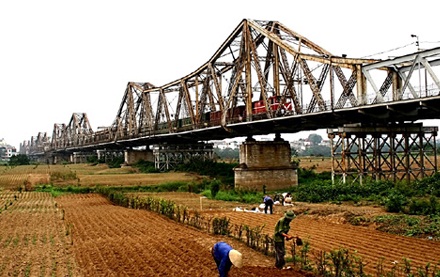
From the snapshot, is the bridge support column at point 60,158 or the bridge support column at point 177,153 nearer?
the bridge support column at point 177,153

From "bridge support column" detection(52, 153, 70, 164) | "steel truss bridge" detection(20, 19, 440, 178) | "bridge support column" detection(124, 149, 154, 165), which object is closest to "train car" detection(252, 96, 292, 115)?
"steel truss bridge" detection(20, 19, 440, 178)

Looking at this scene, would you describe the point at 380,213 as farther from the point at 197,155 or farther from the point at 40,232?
the point at 197,155

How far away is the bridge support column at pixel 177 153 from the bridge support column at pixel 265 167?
101 ft

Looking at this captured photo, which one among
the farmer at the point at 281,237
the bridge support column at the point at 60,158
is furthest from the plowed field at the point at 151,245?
the bridge support column at the point at 60,158

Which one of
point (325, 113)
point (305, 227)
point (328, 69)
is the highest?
point (328, 69)

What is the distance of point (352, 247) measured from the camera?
1642cm

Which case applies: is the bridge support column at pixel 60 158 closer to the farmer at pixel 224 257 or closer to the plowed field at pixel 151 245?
the plowed field at pixel 151 245

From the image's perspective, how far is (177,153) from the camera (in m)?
76.4

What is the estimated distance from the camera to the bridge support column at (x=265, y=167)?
4478 cm

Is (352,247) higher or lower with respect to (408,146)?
lower

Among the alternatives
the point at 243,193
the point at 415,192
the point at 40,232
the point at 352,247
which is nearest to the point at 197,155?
the point at 243,193

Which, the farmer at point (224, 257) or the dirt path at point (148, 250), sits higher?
the farmer at point (224, 257)

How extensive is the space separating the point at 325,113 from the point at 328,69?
4222 millimetres

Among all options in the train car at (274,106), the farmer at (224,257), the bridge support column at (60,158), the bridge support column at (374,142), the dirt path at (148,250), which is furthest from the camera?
the bridge support column at (60,158)
